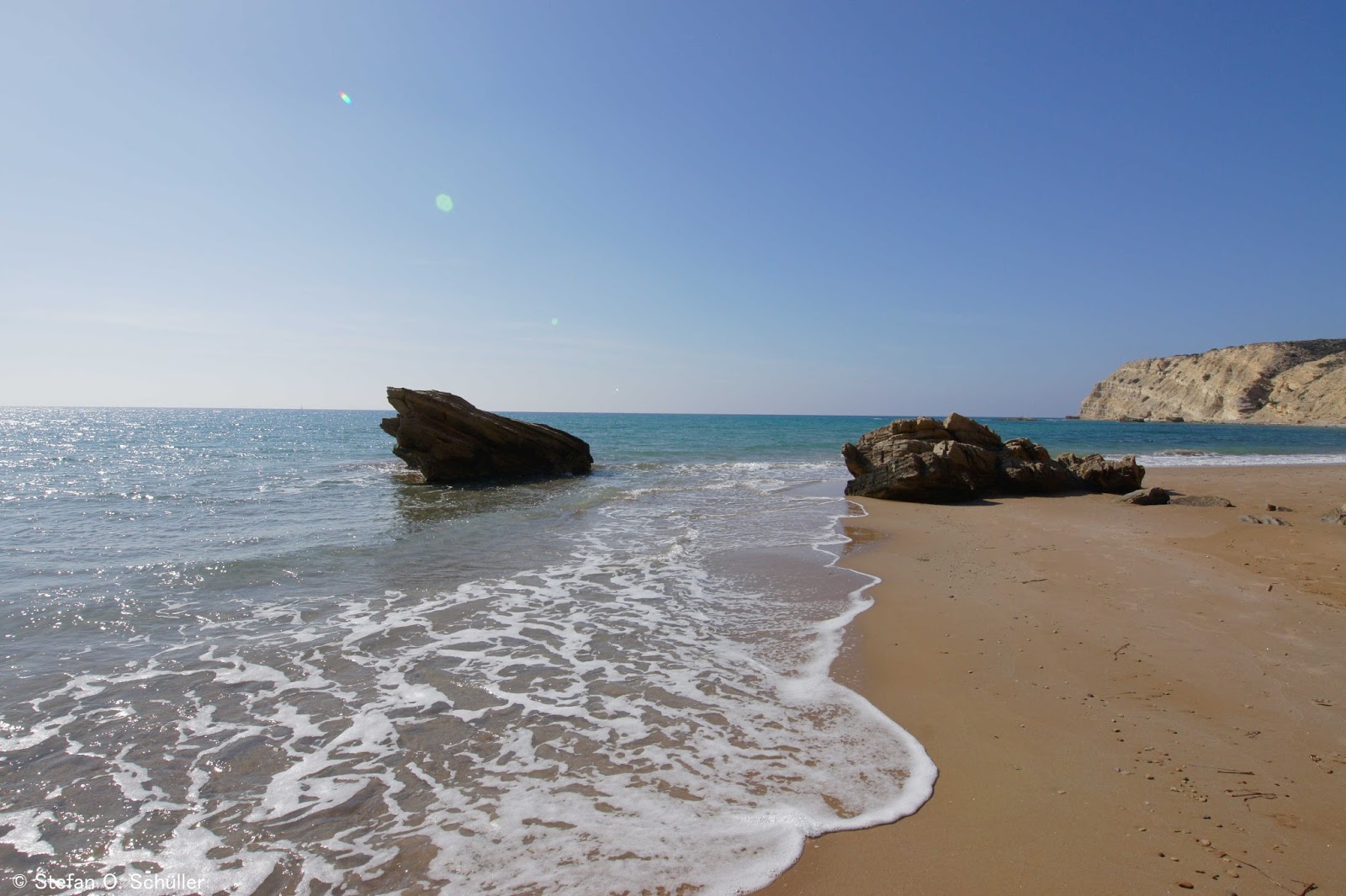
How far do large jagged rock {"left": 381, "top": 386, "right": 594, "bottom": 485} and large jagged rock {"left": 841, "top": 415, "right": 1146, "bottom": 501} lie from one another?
1321cm

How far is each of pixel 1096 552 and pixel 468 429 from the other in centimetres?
2035

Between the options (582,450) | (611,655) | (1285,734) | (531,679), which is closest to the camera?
(1285,734)

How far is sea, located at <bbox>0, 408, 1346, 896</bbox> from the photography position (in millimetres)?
3414

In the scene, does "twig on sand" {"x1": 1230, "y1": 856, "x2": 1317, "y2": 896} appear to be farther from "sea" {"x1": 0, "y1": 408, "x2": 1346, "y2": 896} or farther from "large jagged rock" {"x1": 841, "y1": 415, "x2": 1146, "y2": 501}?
"large jagged rock" {"x1": 841, "y1": 415, "x2": 1146, "y2": 501}

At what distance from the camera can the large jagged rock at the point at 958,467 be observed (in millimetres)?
17766

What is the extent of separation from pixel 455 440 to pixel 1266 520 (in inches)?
919

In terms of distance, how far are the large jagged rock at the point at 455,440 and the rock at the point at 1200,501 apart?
21.2 meters

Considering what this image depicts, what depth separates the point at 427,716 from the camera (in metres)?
5.06

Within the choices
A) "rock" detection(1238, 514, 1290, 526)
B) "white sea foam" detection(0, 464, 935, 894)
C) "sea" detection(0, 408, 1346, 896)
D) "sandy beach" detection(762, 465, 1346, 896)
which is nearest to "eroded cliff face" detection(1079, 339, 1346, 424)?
"rock" detection(1238, 514, 1290, 526)

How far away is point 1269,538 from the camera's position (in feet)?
37.3

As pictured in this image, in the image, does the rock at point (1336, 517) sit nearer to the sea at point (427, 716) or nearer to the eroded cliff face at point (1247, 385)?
the sea at point (427, 716)

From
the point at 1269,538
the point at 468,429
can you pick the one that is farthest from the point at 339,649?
the point at 468,429

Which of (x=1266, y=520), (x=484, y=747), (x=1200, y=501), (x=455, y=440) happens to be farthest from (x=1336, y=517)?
(x=455, y=440)

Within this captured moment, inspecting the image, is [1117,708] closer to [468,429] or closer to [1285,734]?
[1285,734]
